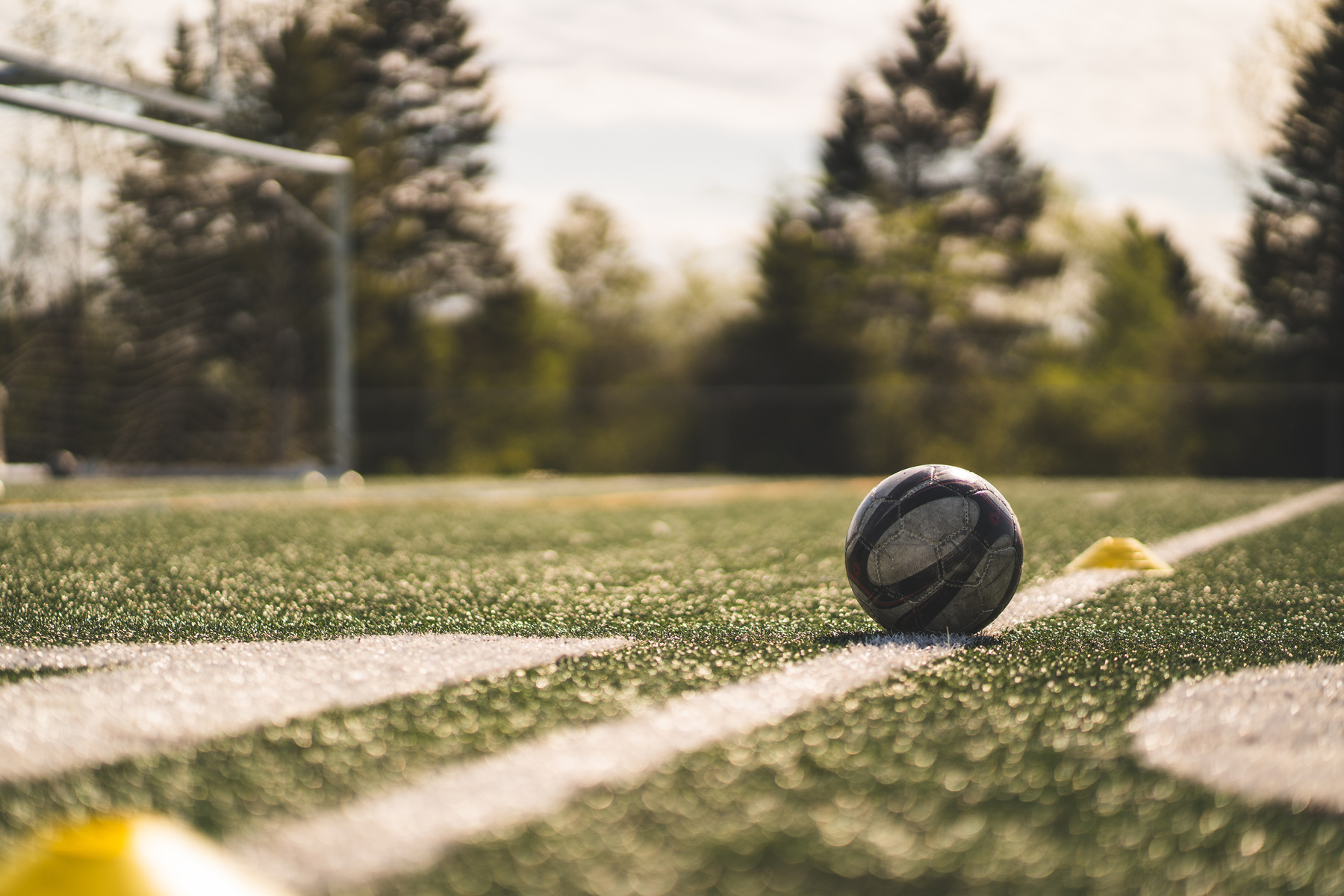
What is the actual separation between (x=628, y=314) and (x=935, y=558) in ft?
117

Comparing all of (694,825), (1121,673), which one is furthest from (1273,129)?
(694,825)

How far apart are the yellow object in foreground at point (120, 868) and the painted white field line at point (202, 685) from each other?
801 millimetres

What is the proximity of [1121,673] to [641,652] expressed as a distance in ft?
4.01

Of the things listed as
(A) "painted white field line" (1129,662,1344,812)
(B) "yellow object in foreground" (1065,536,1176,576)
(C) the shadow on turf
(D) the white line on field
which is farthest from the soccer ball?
(B) "yellow object in foreground" (1065,536,1176,576)

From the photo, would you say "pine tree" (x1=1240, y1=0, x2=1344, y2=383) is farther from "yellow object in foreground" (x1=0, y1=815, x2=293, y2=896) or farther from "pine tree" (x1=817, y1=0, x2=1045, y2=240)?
"yellow object in foreground" (x1=0, y1=815, x2=293, y2=896)

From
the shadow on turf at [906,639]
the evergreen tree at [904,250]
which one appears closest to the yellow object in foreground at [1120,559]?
the shadow on turf at [906,639]

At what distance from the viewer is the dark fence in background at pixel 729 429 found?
52.4 feet

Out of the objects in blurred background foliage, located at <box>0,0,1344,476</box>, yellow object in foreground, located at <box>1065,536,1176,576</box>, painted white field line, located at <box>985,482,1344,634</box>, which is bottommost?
painted white field line, located at <box>985,482,1344,634</box>

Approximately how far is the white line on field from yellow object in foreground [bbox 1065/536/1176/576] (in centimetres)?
250

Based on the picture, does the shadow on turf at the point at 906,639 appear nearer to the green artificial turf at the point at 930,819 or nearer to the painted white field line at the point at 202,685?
the green artificial turf at the point at 930,819

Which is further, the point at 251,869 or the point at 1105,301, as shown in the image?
the point at 1105,301

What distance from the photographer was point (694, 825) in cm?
182

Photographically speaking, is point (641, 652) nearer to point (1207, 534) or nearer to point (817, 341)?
point (1207, 534)

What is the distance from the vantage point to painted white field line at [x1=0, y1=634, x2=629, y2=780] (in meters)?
2.31
